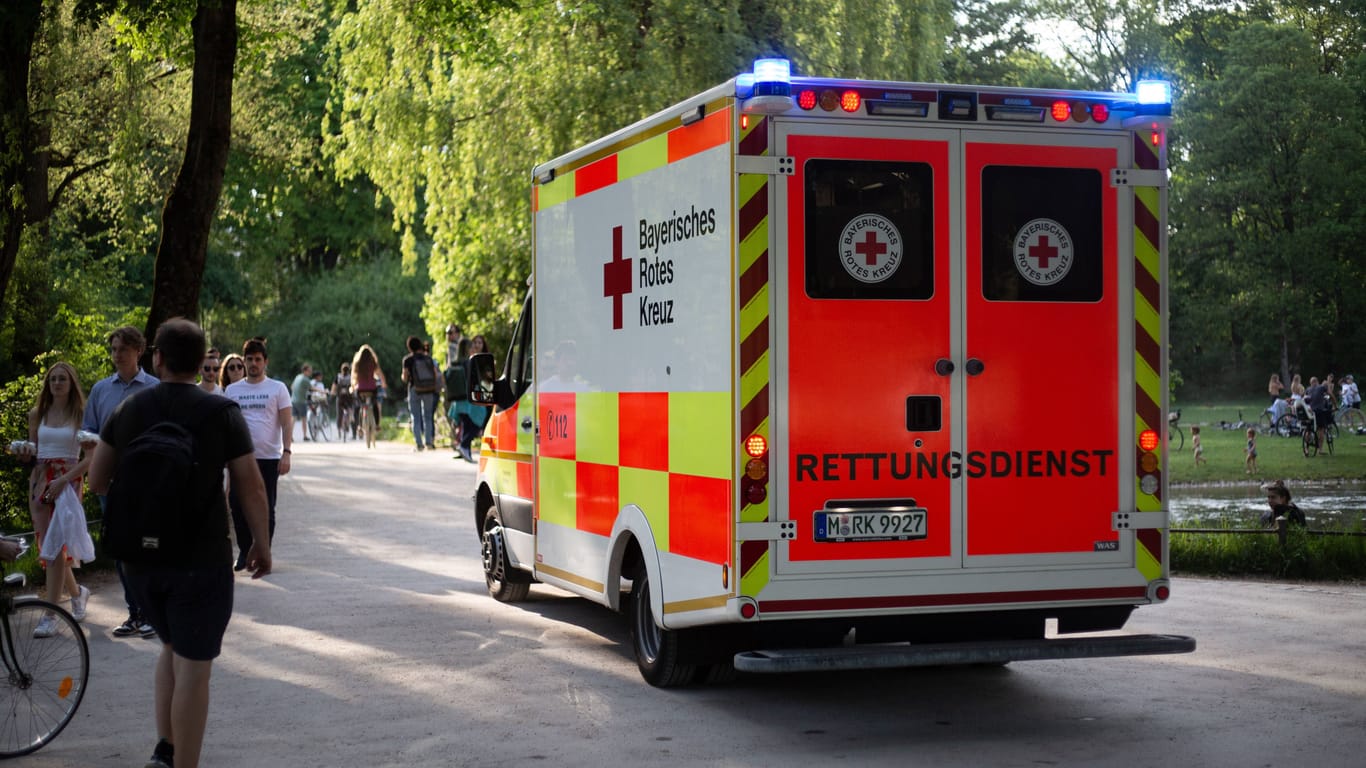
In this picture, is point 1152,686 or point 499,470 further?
point 499,470

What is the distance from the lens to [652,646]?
8734 mm

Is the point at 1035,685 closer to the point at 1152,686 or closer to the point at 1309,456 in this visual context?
the point at 1152,686

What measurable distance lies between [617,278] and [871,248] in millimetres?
1881

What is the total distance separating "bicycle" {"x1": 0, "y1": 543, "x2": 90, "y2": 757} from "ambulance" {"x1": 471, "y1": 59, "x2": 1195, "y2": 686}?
269cm

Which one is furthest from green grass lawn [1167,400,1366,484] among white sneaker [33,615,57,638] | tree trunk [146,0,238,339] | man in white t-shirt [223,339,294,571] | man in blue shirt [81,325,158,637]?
white sneaker [33,615,57,638]

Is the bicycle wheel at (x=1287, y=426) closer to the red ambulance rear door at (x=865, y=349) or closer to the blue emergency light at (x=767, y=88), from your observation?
the red ambulance rear door at (x=865, y=349)

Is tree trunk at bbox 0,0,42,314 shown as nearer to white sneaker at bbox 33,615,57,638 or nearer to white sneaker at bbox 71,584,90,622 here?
white sneaker at bbox 71,584,90,622

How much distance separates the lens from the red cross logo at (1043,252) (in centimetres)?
788

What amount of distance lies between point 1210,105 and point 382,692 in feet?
126

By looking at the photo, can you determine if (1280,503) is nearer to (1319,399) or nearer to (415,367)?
(415,367)

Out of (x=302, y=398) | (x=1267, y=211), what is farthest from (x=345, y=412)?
(x=1267, y=211)

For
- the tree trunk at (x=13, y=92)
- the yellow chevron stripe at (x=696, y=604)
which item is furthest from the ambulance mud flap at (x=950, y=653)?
the tree trunk at (x=13, y=92)

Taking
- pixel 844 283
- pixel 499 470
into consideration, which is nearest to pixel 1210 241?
pixel 499 470

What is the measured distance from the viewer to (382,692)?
28.4 feet
